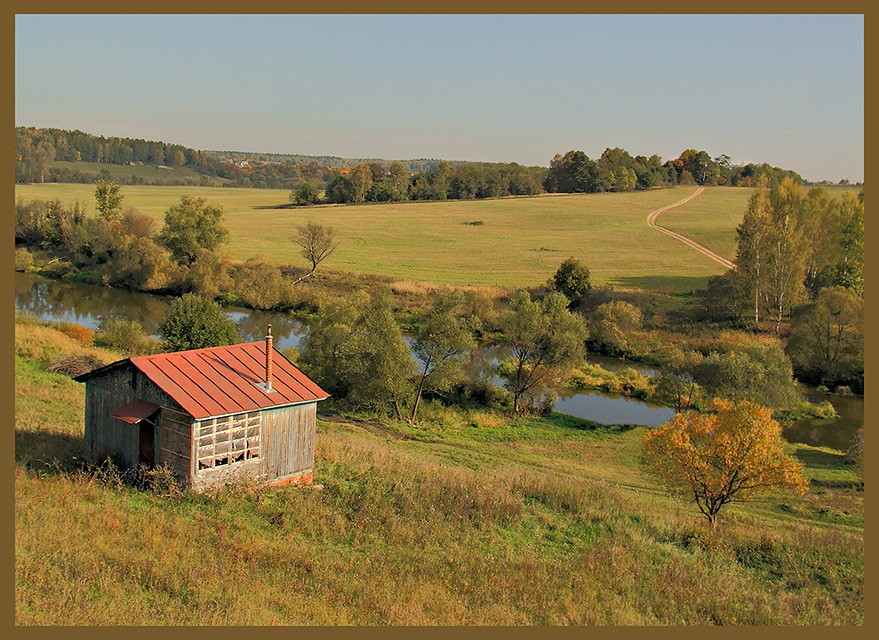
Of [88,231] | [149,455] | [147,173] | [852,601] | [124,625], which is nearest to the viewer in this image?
[124,625]

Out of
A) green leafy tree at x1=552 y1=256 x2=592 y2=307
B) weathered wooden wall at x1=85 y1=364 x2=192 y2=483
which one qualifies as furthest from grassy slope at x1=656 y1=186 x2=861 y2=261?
weathered wooden wall at x1=85 y1=364 x2=192 y2=483

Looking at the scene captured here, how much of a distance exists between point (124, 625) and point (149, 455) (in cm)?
672

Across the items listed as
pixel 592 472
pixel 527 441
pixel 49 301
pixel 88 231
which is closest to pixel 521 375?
pixel 527 441

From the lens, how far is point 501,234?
78.3 m

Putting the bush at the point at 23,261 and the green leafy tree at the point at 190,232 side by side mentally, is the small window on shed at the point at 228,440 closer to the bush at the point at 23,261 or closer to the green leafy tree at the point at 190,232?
A: the green leafy tree at the point at 190,232

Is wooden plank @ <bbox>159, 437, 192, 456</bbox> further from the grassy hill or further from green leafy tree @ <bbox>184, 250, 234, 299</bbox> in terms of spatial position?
the grassy hill

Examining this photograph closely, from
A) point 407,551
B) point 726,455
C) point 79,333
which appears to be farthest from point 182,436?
point 79,333

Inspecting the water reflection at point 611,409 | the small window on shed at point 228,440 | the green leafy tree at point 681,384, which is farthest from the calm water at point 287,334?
the small window on shed at point 228,440

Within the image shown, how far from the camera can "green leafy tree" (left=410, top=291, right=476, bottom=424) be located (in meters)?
29.1

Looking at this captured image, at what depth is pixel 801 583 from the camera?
13.8m

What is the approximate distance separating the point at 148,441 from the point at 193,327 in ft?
45.1

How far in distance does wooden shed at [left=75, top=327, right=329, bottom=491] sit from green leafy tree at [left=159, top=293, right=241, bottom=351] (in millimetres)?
11801

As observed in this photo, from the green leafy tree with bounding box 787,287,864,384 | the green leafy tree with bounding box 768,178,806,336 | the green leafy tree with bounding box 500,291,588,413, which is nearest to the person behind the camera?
the green leafy tree with bounding box 500,291,588,413

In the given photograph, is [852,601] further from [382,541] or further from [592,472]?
[592,472]
